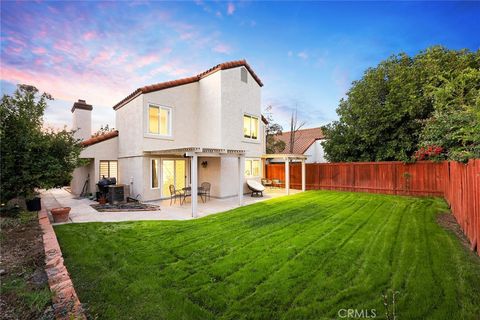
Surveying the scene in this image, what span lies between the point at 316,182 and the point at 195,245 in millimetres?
14341

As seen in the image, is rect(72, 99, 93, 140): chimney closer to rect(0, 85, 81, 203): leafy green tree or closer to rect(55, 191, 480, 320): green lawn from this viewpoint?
rect(0, 85, 81, 203): leafy green tree

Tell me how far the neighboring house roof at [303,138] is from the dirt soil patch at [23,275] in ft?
79.5

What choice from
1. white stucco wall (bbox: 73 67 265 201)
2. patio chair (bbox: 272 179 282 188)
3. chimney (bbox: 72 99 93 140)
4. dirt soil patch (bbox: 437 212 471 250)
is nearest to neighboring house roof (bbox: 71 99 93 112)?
chimney (bbox: 72 99 93 140)

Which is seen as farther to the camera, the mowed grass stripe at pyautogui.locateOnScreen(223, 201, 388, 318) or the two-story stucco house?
the two-story stucco house

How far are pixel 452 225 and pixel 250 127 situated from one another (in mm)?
11485

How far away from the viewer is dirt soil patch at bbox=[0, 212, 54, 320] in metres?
3.09

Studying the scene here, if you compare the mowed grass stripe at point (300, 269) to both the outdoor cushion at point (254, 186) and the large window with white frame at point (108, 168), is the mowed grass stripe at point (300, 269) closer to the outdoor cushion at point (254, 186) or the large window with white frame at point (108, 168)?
the outdoor cushion at point (254, 186)

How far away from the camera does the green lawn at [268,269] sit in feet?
10.9

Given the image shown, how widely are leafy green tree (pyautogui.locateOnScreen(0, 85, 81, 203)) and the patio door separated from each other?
5.06 meters

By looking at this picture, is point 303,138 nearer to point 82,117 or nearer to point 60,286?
point 82,117

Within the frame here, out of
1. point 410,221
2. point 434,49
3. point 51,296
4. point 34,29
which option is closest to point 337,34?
point 434,49

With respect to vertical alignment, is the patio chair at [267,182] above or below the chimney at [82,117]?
below

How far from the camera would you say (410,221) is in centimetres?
821

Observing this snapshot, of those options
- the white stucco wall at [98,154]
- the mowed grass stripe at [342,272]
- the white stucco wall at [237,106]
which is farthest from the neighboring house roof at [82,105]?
the mowed grass stripe at [342,272]
